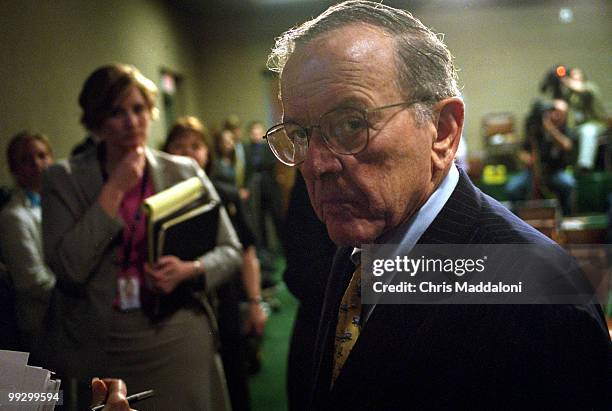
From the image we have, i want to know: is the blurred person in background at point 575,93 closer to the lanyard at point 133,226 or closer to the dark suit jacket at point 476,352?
the dark suit jacket at point 476,352

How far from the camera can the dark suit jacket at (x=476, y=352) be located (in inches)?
23.2

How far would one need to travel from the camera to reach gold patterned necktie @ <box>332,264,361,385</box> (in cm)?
76

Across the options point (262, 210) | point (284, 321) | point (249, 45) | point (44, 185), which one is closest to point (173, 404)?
point (44, 185)

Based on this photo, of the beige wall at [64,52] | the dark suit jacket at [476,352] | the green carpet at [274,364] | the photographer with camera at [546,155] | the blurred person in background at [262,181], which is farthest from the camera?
the green carpet at [274,364]

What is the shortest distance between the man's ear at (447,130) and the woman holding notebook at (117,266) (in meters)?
0.67

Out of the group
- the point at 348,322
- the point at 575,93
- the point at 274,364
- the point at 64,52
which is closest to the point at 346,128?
the point at 348,322

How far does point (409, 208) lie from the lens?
71 cm

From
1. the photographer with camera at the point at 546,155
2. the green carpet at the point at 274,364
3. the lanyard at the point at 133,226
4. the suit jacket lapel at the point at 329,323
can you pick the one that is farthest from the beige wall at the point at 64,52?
the green carpet at the point at 274,364

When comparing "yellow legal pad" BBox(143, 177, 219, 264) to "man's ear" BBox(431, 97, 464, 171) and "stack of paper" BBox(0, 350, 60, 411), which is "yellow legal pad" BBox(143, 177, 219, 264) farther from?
"man's ear" BBox(431, 97, 464, 171)

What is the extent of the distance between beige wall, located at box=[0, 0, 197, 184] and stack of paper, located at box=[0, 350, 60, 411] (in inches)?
24.2

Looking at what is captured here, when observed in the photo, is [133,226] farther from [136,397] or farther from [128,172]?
[136,397]

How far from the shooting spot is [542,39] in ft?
3.02

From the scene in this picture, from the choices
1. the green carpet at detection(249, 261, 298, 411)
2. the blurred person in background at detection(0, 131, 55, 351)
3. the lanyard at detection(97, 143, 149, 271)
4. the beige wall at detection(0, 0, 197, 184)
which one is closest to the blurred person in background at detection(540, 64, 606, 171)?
the beige wall at detection(0, 0, 197, 184)

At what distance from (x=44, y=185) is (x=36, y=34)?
38 cm
